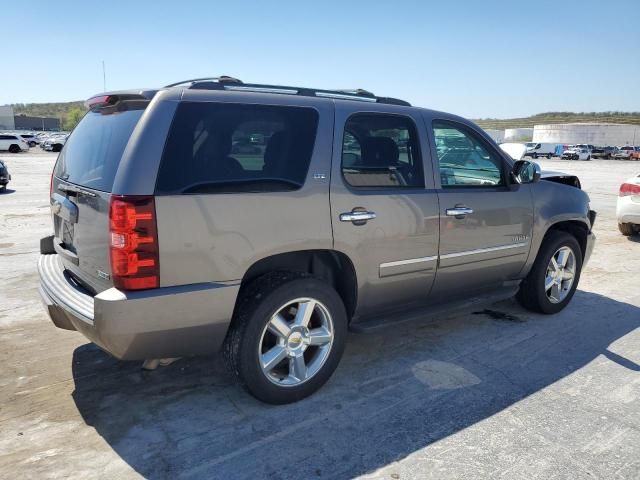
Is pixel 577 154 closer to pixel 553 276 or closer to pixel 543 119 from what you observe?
pixel 553 276

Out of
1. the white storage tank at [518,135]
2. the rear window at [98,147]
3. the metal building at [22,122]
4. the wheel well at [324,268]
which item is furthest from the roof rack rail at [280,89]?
the metal building at [22,122]

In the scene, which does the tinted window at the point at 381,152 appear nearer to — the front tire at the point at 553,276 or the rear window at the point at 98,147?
the rear window at the point at 98,147

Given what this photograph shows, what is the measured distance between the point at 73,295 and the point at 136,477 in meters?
1.14

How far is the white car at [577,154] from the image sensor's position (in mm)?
53156

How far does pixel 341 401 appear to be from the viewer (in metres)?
3.37

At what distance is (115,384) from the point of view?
3.52 m

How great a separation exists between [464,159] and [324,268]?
5.31ft

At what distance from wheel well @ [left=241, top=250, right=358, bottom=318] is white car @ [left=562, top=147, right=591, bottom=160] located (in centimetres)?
5652

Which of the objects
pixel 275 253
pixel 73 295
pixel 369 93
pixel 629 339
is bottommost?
pixel 629 339

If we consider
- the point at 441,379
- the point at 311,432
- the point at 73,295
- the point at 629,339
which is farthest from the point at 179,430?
the point at 629,339

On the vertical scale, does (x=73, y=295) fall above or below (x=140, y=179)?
below

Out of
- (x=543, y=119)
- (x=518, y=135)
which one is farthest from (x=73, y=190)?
(x=543, y=119)

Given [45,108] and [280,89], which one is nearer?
[280,89]

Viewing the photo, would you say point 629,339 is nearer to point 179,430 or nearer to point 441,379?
point 441,379
